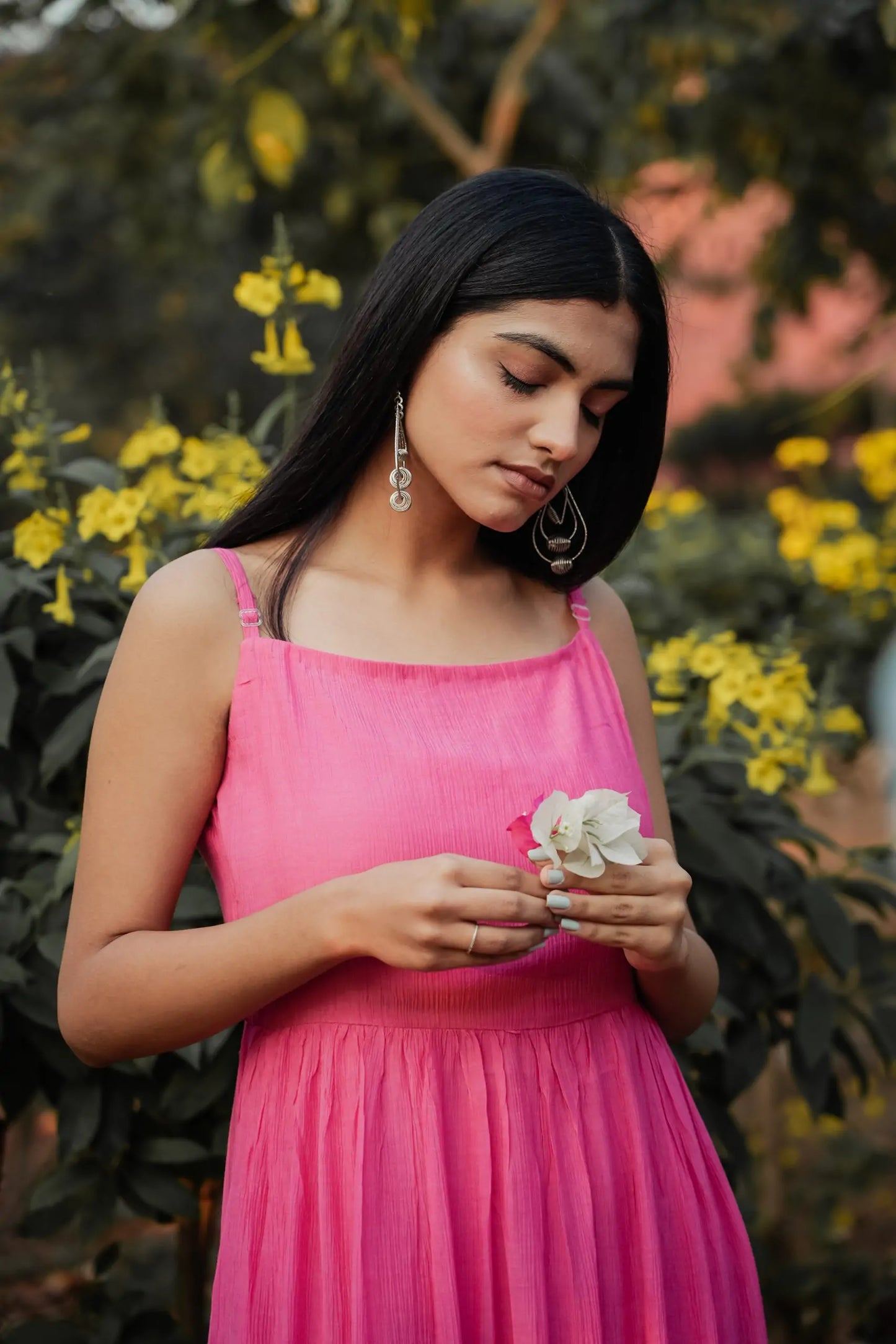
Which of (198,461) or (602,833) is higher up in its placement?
(198,461)

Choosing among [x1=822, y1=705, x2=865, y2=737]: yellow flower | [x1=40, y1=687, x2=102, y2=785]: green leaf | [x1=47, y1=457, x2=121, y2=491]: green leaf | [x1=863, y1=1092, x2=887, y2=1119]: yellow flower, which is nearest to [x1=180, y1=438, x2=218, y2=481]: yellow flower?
[x1=47, y1=457, x2=121, y2=491]: green leaf

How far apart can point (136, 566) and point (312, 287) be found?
24.5 inches

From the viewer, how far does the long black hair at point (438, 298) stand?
1435mm

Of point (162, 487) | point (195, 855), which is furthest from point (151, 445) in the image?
point (195, 855)

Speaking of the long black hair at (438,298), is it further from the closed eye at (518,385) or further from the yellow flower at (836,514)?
the yellow flower at (836,514)

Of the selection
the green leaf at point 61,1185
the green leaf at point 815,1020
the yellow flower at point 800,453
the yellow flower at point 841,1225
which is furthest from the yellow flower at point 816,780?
the yellow flower at point 800,453

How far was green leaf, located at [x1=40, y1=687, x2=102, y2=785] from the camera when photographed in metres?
1.84

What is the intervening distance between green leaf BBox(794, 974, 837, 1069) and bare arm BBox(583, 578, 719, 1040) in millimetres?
486

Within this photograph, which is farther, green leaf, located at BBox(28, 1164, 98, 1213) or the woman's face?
green leaf, located at BBox(28, 1164, 98, 1213)

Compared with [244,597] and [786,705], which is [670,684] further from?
[244,597]

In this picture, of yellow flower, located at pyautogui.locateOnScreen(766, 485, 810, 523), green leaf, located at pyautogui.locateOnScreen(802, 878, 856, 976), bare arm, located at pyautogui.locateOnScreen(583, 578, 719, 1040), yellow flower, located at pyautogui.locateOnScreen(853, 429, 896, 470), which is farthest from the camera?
yellow flower, located at pyautogui.locateOnScreen(853, 429, 896, 470)

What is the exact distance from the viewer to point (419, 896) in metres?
1.18

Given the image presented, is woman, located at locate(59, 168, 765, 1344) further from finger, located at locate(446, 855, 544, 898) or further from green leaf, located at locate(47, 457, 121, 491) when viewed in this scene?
green leaf, located at locate(47, 457, 121, 491)

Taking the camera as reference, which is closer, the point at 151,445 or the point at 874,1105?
the point at 151,445
